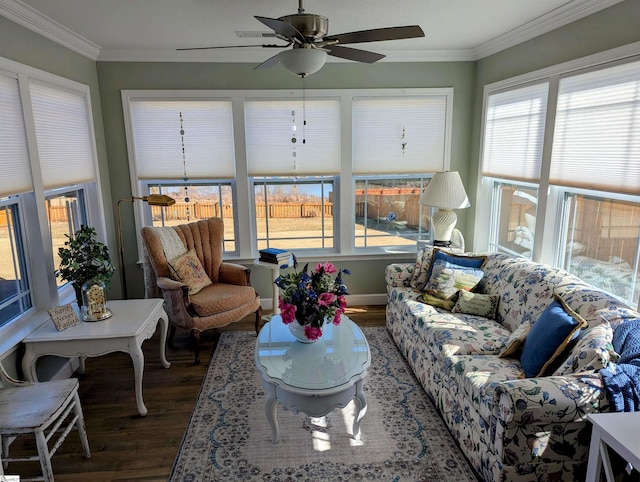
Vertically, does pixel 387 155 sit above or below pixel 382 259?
above

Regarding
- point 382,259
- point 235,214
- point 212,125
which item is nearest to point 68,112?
point 212,125

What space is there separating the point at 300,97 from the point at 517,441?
361cm

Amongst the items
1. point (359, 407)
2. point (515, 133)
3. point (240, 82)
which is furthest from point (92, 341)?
point (515, 133)

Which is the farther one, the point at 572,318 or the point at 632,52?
the point at 632,52

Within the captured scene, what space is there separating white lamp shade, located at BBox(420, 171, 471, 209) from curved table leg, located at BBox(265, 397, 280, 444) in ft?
8.14

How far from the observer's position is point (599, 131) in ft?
9.02

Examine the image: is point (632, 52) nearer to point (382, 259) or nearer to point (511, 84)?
point (511, 84)

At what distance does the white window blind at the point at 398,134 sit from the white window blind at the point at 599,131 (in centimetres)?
150

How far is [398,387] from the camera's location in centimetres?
312

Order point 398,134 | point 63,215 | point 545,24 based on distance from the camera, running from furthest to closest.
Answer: point 398,134
point 63,215
point 545,24

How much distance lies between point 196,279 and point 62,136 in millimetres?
1638

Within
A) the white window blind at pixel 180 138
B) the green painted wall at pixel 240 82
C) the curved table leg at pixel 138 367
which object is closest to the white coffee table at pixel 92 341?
the curved table leg at pixel 138 367

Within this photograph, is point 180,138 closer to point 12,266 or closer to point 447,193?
point 12,266

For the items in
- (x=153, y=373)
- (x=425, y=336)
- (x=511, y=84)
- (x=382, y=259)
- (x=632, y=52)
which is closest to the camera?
(x=632, y=52)
